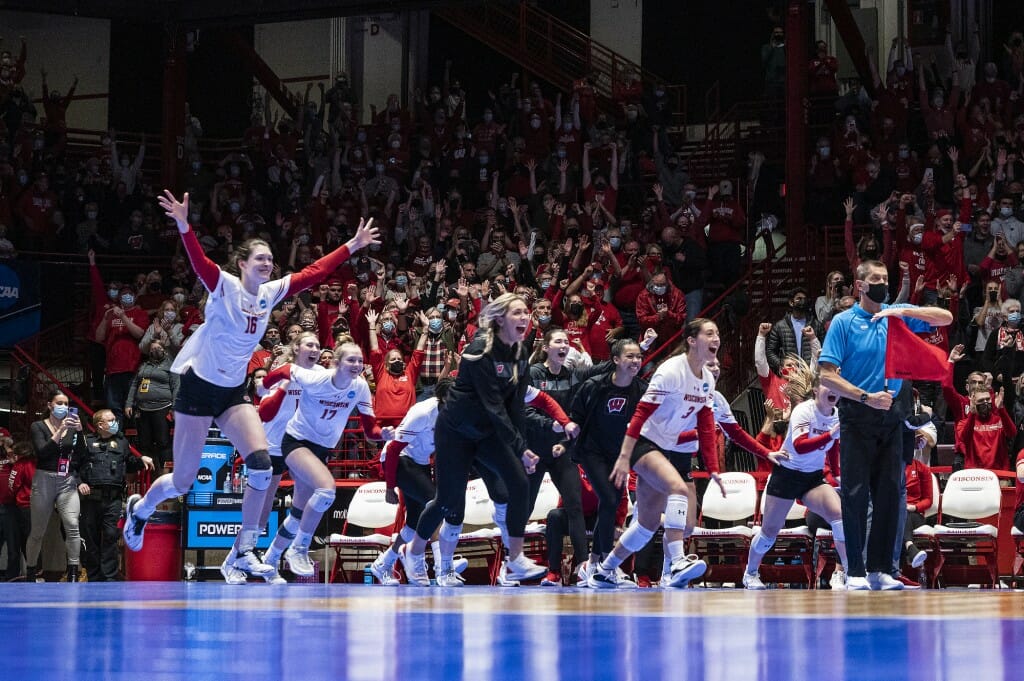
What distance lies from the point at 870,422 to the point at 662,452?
2001 mm

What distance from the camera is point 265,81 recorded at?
1128 inches

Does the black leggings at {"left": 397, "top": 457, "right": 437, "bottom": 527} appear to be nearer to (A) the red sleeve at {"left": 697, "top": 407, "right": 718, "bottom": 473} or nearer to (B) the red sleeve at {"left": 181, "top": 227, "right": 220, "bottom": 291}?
(A) the red sleeve at {"left": 697, "top": 407, "right": 718, "bottom": 473}

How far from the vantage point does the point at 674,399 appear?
9.88 m

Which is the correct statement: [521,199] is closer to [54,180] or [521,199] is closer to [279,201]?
[279,201]

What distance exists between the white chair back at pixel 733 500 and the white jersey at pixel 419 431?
320cm

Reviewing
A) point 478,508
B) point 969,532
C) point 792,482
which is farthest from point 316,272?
point 969,532

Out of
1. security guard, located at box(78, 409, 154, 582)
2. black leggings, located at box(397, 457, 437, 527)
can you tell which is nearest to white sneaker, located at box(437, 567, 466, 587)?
black leggings, located at box(397, 457, 437, 527)

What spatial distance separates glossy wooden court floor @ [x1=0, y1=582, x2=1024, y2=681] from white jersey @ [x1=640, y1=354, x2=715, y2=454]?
2.96 meters

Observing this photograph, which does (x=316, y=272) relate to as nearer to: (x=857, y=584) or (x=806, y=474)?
(x=857, y=584)

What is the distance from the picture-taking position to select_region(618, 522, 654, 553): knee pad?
9922mm

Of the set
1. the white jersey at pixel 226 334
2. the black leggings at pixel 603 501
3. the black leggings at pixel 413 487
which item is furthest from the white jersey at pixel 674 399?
the white jersey at pixel 226 334

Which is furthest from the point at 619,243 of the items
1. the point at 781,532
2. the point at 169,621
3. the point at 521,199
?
the point at 169,621

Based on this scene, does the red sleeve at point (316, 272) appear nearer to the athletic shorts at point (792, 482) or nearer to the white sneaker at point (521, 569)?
the white sneaker at point (521, 569)

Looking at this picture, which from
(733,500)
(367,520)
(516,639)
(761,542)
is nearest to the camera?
(516,639)
